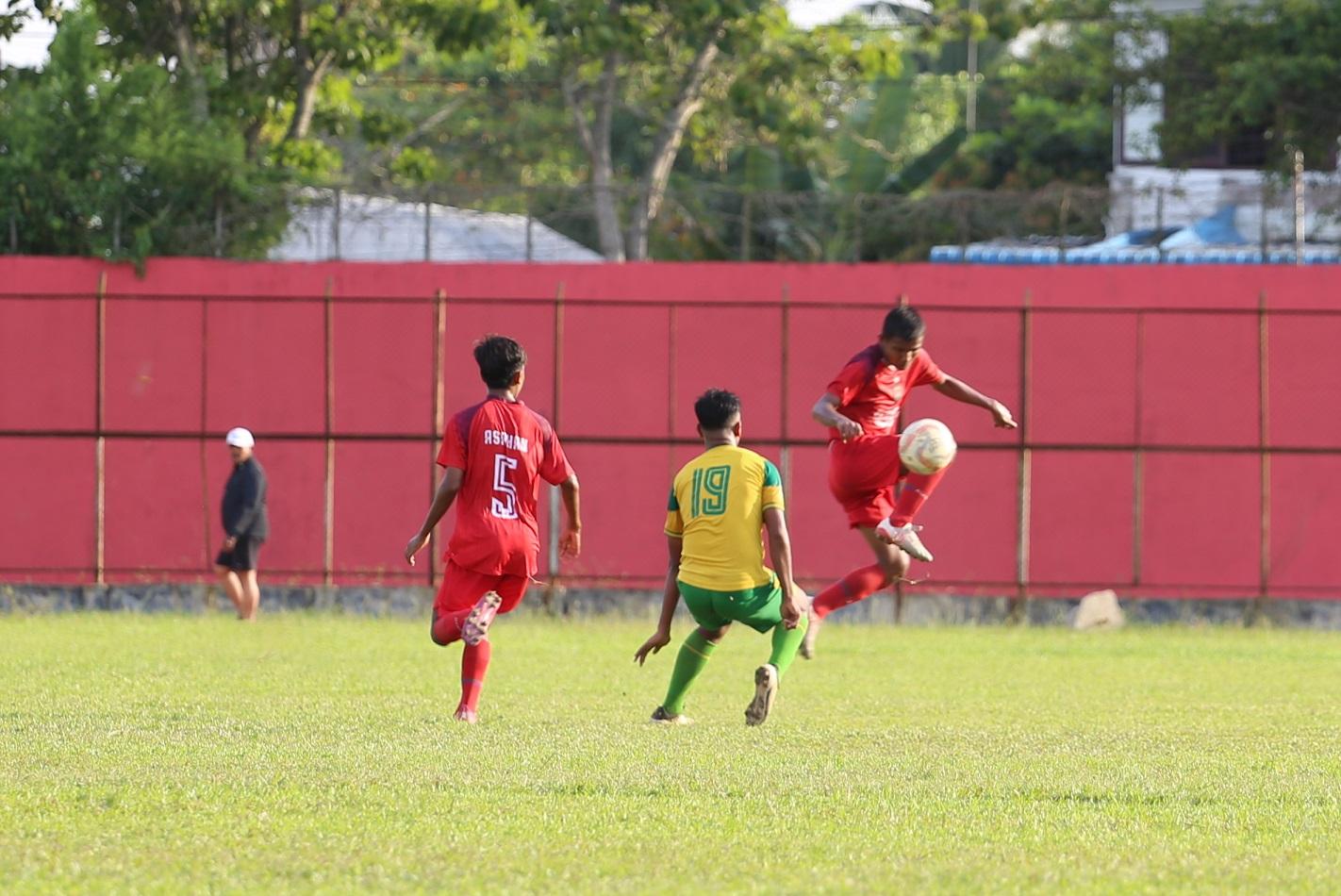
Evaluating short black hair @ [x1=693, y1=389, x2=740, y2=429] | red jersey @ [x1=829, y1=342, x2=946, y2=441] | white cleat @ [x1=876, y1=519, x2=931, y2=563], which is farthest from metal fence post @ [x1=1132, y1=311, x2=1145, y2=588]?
short black hair @ [x1=693, y1=389, x2=740, y2=429]

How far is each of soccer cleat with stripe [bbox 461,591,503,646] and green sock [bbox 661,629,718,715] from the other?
0.92m

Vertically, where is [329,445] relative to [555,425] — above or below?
below

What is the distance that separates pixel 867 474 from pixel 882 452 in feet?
0.48

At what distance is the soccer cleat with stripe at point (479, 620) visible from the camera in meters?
9.52

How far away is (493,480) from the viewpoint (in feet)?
31.7

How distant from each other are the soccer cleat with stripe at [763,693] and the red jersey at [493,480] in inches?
46.5

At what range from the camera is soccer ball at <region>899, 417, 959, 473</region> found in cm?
1121

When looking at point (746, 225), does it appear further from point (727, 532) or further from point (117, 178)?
point (727, 532)

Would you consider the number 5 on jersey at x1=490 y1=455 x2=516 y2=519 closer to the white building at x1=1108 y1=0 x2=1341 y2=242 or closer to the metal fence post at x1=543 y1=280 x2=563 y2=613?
the metal fence post at x1=543 y1=280 x2=563 y2=613

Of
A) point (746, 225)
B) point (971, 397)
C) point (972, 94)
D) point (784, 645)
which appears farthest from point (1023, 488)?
point (972, 94)

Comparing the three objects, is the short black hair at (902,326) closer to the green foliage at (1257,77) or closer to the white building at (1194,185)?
the white building at (1194,185)

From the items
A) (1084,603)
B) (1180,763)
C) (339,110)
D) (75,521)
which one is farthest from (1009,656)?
(339,110)

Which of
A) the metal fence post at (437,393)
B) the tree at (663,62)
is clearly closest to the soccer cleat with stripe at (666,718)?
the metal fence post at (437,393)

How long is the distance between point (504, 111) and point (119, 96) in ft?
52.7
